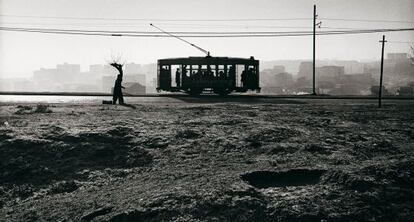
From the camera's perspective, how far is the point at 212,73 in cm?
2333

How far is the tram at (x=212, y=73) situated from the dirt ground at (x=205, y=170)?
45.5 feet

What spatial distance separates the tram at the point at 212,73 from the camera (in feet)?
76.3

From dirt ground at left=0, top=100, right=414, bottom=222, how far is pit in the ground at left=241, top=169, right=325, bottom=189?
16 millimetres

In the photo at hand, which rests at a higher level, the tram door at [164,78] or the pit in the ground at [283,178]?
the tram door at [164,78]

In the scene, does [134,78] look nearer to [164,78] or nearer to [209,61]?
[164,78]

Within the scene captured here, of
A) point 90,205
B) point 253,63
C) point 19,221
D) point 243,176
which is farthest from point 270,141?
point 253,63

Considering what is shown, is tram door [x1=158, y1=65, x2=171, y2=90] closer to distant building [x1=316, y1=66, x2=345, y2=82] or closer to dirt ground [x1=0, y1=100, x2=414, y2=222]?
dirt ground [x1=0, y1=100, x2=414, y2=222]

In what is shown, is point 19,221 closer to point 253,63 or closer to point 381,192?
point 381,192

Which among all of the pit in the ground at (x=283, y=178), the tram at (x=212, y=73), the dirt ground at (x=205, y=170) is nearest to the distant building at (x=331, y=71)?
the tram at (x=212, y=73)

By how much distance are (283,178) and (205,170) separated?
125cm

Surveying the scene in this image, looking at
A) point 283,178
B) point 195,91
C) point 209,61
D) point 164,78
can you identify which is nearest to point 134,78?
point 164,78

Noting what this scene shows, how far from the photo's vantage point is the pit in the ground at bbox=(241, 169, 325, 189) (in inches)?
212

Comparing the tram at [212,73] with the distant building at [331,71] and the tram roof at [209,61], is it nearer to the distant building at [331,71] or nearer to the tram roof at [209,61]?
the tram roof at [209,61]

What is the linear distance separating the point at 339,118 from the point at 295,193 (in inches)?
243
